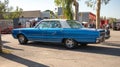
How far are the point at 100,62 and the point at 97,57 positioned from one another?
116 centimetres

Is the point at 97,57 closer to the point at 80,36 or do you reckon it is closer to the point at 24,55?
the point at 80,36

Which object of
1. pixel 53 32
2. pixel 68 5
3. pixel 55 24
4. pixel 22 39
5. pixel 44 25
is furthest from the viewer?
pixel 68 5

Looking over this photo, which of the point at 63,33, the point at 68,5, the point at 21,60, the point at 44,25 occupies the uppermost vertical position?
the point at 68,5

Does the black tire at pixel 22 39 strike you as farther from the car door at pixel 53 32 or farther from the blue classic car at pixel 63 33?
the car door at pixel 53 32

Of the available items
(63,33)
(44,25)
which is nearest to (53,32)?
(63,33)

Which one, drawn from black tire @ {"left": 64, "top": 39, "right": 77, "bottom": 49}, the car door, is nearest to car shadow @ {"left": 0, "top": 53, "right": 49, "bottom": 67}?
the car door

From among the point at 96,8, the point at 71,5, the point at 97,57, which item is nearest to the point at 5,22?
the point at 71,5

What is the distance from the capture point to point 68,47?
13602 mm

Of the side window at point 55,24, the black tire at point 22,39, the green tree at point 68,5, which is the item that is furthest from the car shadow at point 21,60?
the green tree at point 68,5

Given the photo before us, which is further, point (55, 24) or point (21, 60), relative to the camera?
point (55, 24)

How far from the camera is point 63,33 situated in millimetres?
13594

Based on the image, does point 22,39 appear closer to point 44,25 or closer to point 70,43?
point 44,25

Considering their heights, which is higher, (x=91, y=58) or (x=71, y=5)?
(x=71, y=5)

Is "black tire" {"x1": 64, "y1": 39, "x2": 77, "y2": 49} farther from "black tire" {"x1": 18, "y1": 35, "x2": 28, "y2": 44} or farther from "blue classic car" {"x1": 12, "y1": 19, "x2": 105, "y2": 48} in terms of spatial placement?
"black tire" {"x1": 18, "y1": 35, "x2": 28, "y2": 44}
